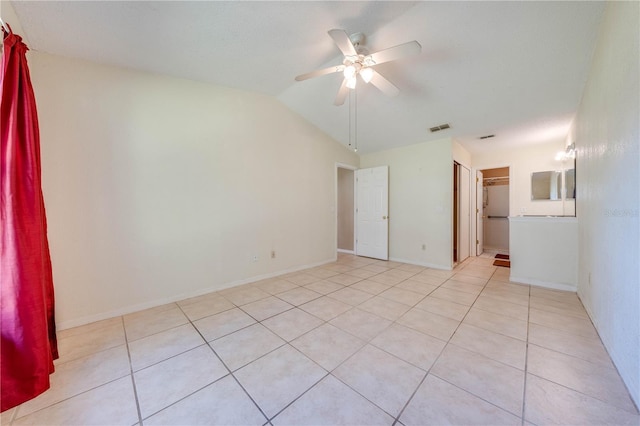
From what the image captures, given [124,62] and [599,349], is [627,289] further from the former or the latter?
[124,62]

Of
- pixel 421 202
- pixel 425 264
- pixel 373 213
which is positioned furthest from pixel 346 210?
pixel 425 264

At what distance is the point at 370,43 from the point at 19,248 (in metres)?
3.15

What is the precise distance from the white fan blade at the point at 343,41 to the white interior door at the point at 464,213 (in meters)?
3.76

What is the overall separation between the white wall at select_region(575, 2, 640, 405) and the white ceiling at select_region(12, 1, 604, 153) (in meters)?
0.41

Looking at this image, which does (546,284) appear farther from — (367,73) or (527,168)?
(367,73)

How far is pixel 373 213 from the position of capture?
5039 millimetres

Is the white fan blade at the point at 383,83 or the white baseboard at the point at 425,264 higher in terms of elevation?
the white fan blade at the point at 383,83

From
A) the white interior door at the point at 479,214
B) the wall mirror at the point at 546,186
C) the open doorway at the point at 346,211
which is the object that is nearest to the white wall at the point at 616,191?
the wall mirror at the point at 546,186

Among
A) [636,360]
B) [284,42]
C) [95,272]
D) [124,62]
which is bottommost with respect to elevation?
[636,360]

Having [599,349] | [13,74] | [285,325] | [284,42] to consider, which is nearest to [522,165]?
[599,349]

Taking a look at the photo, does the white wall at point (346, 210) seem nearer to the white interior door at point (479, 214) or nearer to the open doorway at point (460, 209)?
the open doorway at point (460, 209)

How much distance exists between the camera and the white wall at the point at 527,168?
4.29 m

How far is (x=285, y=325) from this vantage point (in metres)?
2.19

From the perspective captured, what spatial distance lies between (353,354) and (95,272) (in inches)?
104
